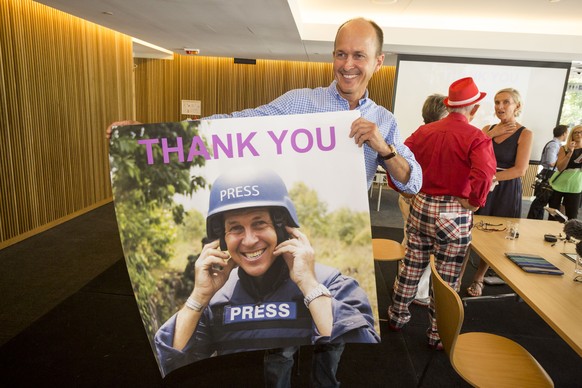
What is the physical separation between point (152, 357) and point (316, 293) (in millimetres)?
1651

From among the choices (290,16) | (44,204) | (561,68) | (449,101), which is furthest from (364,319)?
(561,68)

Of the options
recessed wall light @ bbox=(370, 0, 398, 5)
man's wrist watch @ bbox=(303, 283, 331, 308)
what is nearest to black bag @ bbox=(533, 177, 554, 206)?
recessed wall light @ bbox=(370, 0, 398, 5)

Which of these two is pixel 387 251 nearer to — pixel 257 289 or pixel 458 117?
pixel 458 117

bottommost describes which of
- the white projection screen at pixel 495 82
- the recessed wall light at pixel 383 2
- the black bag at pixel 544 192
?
A: the black bag at pixel 544 192

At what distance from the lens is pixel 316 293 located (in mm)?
1199

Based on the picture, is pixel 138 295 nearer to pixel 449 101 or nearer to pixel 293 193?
pixel 293 193

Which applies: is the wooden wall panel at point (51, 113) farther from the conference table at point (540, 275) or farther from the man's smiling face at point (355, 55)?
the conference table at point (540, 275)

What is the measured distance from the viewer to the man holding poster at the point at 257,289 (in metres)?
1.14

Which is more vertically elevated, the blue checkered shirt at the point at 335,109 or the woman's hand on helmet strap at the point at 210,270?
the blue checkered shirt at the point at 335,109

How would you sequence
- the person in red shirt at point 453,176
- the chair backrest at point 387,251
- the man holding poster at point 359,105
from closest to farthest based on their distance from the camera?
the man holding poster at point 359,105, the person in red shirt at point 453,176, the chair backrest at point 387,251

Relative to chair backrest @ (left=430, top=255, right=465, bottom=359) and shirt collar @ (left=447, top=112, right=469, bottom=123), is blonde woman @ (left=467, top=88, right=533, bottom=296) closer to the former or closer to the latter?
shirt collar @ (left=447, top=112, right=469, bottom=123)

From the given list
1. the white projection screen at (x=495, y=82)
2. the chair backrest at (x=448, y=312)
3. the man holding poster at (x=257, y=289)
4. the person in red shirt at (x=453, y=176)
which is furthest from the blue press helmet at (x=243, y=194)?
the white projection screen at (x=495, y=82)

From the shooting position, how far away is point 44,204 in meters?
4.59

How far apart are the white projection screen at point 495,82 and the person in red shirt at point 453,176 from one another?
14.6 feet
